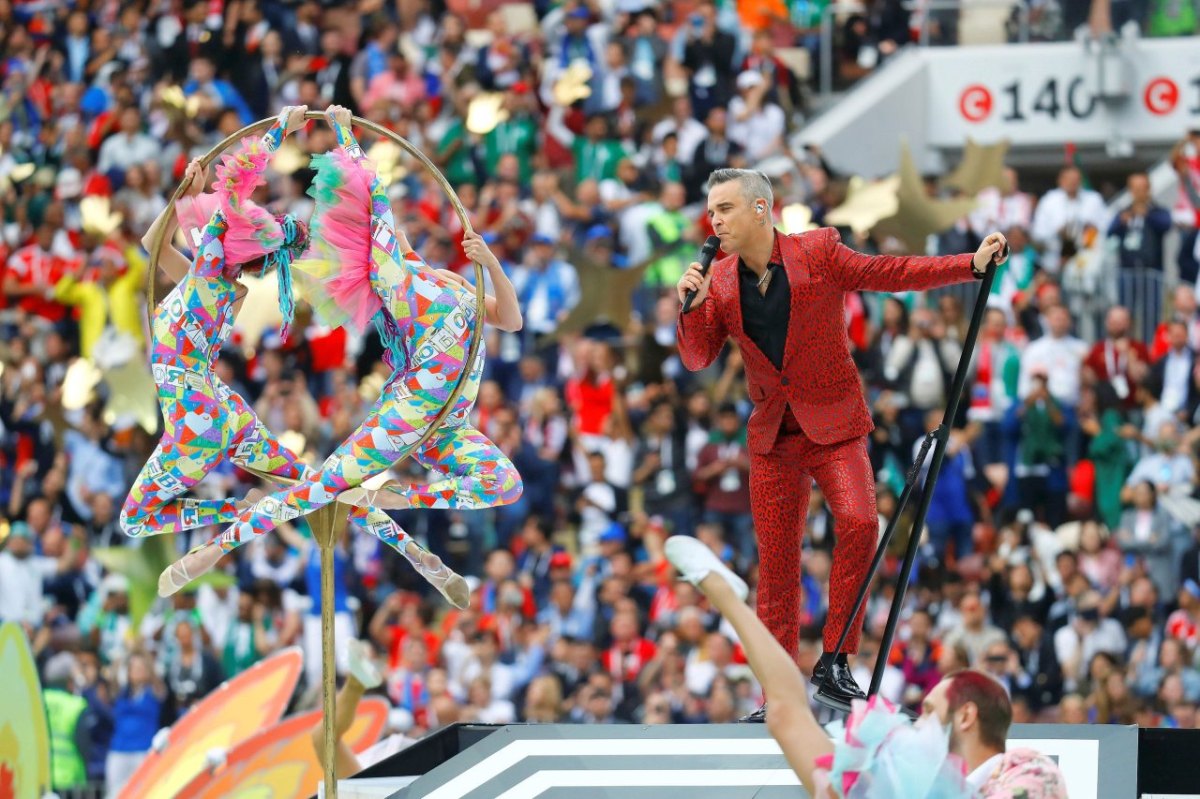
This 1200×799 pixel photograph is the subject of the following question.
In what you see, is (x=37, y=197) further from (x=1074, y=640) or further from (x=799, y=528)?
(x=799, y=528)

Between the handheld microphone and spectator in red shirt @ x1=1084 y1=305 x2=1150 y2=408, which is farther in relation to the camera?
spectator in red shirt @ x1=1084 y1=305 x2=1150 y2=408

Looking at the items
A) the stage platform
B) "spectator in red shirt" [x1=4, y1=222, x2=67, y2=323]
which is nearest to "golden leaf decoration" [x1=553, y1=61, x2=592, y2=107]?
"spectator in red shirt" [x1=4, y1=222, x2=67, y2=323]

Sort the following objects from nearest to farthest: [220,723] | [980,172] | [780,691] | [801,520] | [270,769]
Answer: [780,691]
[801,520]
[270,769]
[220,723]
[980,172]

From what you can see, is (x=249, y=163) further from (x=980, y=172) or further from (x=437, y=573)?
(x=980, y=172)

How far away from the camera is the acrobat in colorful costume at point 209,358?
25.1 ft

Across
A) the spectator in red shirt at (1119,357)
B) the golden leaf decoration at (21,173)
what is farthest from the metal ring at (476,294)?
the golden leaf decoration at (21,173)

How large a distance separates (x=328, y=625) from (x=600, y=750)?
97cm

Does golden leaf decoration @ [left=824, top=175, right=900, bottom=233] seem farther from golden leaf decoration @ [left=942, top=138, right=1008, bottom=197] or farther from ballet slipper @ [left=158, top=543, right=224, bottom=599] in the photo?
ballet slipper @ [left=158, top=543, right=224, bottom=599]

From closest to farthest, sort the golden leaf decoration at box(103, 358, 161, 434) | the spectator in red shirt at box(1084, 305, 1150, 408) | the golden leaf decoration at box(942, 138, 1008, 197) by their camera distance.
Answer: the spectator in red shirt at box(1084, 305, 1150, 408)
the golden leaf decoration at box(942, 138, 1008, 197)
the golden leaf decoration at box(103, 358, 161, 434)

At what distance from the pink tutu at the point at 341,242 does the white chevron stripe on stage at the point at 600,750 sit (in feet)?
4.77

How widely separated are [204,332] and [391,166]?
7188mm

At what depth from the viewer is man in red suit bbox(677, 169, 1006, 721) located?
7.76m

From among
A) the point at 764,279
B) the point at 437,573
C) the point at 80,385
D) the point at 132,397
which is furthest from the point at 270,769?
the point at 80,385

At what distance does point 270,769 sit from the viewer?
396 inches
